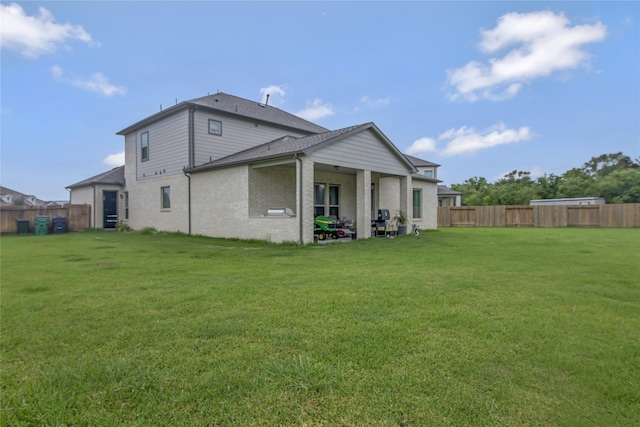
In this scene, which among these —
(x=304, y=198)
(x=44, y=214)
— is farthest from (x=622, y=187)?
(x=44, y=214)

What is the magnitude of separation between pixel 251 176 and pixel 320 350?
10.2m

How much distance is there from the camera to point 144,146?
1816 centimetres

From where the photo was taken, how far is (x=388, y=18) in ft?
43.8

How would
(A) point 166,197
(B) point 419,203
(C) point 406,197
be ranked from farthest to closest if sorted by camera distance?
(B) point 419,203 → (A) point 166,197 → (C) point 406,197

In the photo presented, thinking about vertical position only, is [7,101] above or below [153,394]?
above

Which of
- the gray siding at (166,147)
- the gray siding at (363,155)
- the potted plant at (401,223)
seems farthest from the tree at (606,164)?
the gray siding at (166,147)

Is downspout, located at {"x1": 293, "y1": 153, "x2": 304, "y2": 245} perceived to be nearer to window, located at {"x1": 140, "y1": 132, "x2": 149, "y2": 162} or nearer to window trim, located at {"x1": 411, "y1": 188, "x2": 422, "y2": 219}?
window trim, located at {"x1": 411, "y1": 188, "x2": 422, "y2": 219}

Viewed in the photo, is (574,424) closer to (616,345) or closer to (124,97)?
(616,345)

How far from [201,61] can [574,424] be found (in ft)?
64.6

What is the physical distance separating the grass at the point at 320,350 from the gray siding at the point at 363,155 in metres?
6.54

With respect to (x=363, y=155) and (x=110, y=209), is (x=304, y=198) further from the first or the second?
(x=110, y=209)

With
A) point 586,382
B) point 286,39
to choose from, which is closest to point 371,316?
point 586,382

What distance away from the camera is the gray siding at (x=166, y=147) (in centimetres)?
1515

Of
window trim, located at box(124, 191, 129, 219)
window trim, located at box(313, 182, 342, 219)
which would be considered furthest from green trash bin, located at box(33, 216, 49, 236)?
window trim, located at box(313, 182, 342, 219)
